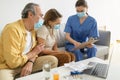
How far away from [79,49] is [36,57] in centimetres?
78

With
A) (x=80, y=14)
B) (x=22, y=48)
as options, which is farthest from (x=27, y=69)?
(x=80, y=14)

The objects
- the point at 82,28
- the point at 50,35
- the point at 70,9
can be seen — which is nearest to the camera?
the point at 50,35

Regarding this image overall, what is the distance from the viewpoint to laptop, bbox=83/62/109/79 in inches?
69.2

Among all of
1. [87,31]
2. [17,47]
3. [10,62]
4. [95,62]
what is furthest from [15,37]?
[87,31]

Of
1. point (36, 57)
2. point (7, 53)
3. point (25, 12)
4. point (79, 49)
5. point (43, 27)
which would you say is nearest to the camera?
point (7, 53)

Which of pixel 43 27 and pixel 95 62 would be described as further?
pixel 43 27

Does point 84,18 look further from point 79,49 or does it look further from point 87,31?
point 79,49

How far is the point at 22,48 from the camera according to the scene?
2.04 metres

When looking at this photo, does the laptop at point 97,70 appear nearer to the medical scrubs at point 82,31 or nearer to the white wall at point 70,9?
the medical scrubs at point 82,31

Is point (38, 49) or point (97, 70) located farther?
point (38, 49)

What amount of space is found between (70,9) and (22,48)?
6.07 ft

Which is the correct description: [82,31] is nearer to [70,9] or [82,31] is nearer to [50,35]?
[50,35]

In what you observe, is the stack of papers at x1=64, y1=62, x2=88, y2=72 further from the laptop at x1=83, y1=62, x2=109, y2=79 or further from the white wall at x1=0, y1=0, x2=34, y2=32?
the white wall at x1=0, y1=0, x2=34, y2=32

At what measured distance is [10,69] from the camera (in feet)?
6.45
